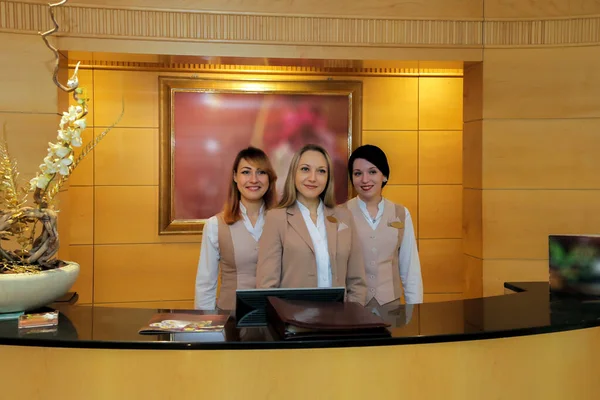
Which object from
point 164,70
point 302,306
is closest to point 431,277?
point 164,70

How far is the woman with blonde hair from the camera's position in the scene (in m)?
3.30

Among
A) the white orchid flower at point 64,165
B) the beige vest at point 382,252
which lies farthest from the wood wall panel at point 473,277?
the white orchid flower at point 64,165

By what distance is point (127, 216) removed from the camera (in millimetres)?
5801

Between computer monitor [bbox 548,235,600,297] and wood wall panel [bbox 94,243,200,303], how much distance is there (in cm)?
323

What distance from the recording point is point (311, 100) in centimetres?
595

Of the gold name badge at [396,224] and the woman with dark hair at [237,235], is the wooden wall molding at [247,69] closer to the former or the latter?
the woman with dark hair at [237,235]

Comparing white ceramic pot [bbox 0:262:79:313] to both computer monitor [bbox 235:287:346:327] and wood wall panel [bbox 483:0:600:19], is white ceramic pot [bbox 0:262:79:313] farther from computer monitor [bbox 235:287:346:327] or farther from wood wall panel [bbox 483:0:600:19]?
wood wall panel [bbox 483:0:600:19]

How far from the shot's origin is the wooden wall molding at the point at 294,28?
4.53 metres

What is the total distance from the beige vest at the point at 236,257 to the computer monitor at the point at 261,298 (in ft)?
3.64

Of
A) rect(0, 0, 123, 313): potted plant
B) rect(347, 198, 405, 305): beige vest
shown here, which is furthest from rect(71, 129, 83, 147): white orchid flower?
rect(347, 198, 405, 305): beige vest

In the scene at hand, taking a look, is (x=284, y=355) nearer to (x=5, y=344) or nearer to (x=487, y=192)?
(x=5, y=344)

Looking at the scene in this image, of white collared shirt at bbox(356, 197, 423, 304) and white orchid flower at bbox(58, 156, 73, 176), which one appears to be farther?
white collared shirt at bbox(356, 197, 423, 304)

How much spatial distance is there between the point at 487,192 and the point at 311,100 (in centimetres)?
173

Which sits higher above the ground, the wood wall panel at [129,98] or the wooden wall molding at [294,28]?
the wooden wall molding at [294,28]
